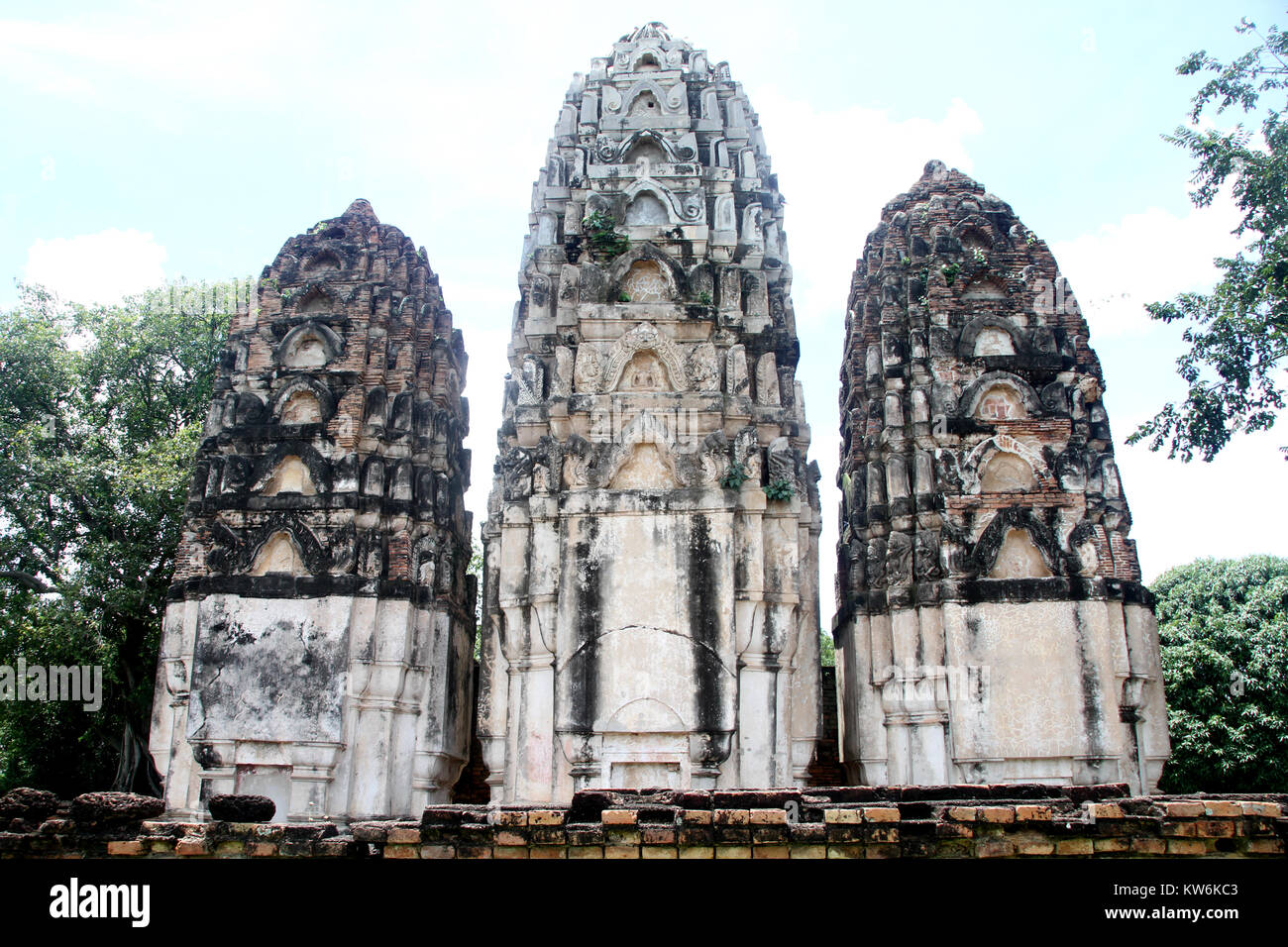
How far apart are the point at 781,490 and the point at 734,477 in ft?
2.04

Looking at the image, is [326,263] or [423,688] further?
[326,263]

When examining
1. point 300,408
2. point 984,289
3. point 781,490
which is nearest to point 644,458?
point 781,490

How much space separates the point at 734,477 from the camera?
38.7 ft

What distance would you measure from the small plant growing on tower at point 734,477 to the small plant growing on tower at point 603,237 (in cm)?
376

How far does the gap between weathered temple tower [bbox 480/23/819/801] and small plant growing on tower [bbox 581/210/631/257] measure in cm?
3

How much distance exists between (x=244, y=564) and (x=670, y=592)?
6142 mm

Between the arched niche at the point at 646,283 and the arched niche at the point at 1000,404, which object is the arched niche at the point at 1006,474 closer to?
the arched niche at the point at 1000,404

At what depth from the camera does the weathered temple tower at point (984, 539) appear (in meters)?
12.5

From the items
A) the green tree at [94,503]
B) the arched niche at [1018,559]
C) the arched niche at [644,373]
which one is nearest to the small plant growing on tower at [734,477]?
the arched niche at [644,373]

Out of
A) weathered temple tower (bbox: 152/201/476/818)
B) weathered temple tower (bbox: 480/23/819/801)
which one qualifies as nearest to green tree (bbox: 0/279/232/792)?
weathered temple tower (bbox: 152/201/476/818)
